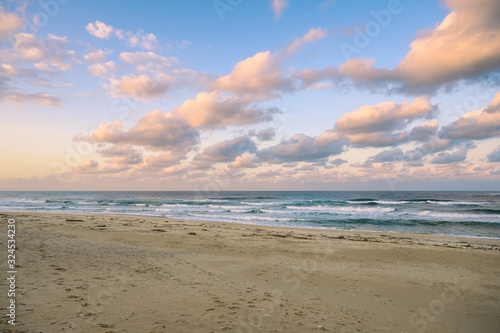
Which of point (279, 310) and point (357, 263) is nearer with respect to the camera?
point (279, 310)

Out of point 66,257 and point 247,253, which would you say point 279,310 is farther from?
point 66,257

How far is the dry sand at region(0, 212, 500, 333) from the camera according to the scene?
16.9 feet

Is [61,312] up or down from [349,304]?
up

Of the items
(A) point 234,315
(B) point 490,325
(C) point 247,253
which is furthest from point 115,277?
(B) point 490,325

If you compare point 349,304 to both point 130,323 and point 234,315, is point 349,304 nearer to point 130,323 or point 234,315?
point 234,315

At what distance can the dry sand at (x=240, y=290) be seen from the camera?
5.16 metres

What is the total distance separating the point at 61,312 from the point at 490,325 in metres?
8.96

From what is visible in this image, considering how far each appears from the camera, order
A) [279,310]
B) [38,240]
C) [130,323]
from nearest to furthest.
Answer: [130,323] → [279,310] → [38,240]

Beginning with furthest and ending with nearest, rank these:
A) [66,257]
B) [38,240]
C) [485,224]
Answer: [485,224], [38,240], [66,257]

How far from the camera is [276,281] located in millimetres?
8055

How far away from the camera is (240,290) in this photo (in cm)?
705

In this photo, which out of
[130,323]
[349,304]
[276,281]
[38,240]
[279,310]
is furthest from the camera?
[38,240]

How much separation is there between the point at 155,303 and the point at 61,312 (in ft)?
5.46

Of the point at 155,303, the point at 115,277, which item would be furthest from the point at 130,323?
the point at 115,277
